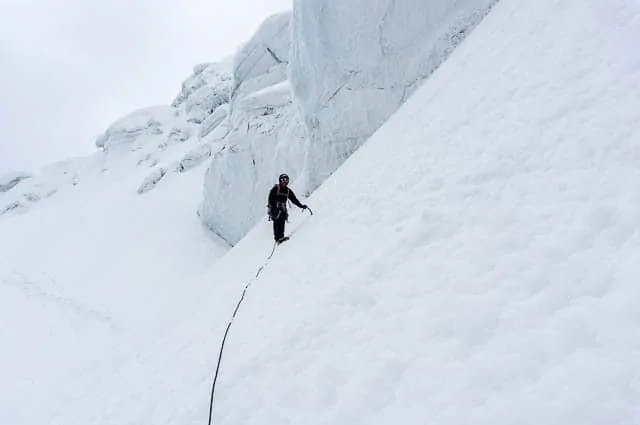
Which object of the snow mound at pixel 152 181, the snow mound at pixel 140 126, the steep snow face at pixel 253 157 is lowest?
the steep snow face at pixel 253 157

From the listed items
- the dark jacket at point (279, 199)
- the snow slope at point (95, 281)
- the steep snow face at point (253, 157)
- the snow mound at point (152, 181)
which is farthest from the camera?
the snow mound at point (152, 181)

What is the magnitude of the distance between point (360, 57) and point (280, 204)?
540 centimetres

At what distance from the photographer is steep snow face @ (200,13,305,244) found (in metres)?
21.3

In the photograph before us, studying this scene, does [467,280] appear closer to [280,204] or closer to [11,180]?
[280,204]

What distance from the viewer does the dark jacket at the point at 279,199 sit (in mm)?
12641

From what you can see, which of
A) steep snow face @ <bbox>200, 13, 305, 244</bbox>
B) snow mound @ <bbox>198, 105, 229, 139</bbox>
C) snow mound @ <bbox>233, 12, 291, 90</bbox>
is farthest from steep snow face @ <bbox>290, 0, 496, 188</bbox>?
snow mound @ <bbox>198, 105, 229, 139</bbox>

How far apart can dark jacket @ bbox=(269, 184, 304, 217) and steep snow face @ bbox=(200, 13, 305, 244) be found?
7117mm

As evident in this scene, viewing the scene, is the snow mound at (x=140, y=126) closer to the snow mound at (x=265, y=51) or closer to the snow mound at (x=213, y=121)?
the snow mound at (x=213, y=121)

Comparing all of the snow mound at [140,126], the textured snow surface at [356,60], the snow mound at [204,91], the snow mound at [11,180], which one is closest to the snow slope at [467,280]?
the textured snow surface at [356,60]

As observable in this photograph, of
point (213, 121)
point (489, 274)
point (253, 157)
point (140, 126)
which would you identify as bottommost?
point (253, 157)

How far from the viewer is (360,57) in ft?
49.1

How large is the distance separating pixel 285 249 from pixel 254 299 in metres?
2.37

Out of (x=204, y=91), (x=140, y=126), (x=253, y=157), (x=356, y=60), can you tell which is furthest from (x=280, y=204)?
(x=140, y=126)

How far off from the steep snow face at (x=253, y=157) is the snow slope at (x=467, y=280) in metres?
9.64
